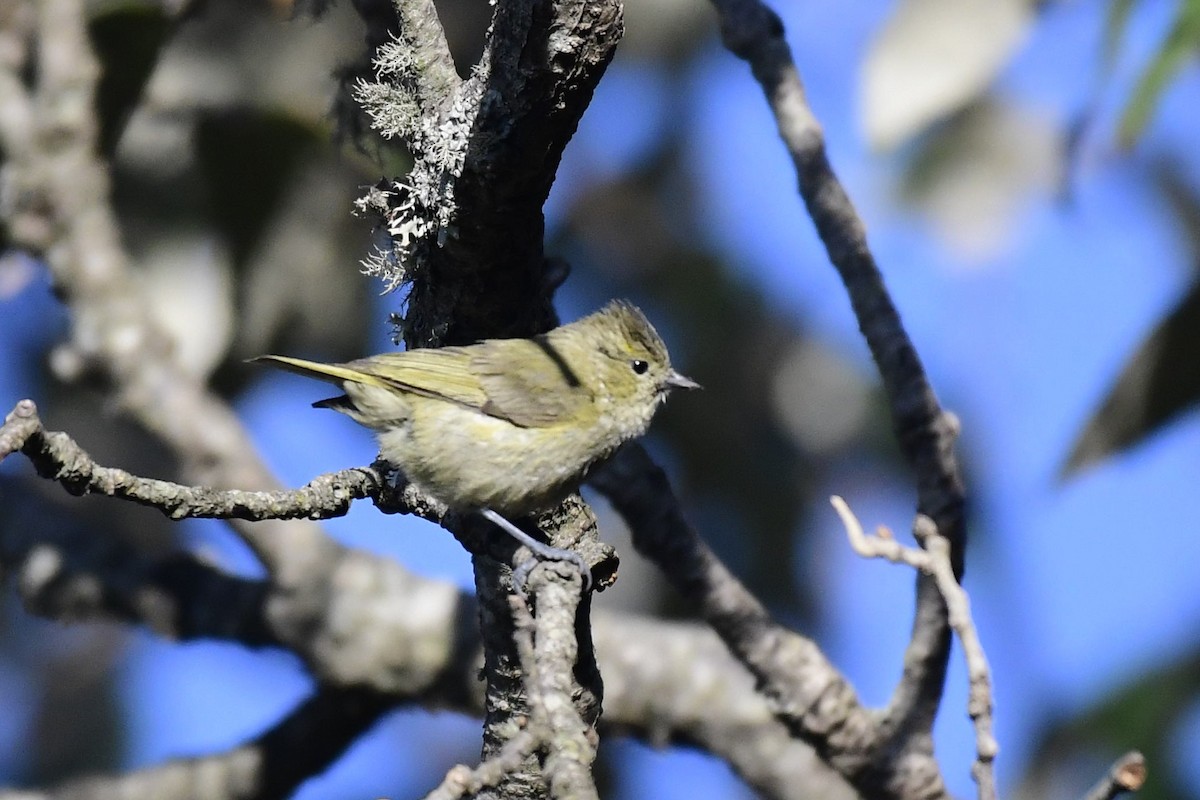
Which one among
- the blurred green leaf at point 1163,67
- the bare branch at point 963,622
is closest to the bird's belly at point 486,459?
the bare branch at point 963,622

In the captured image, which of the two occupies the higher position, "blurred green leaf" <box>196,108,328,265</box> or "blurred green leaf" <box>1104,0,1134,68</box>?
"blurred green leaf" <box>196,108,328,265</box>

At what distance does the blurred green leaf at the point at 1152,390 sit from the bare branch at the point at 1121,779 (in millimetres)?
2169

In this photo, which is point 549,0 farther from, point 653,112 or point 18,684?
point 18,684

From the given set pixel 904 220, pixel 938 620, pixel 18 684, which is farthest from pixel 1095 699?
pixel 18 684

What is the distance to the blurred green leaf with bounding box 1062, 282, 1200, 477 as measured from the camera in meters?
4.04

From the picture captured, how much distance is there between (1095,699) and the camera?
5203mm

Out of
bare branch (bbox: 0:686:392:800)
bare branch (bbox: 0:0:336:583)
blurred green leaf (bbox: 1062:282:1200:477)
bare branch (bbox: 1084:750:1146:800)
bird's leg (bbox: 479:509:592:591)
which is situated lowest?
bare branch (bbox: 1084:750:1146:800)

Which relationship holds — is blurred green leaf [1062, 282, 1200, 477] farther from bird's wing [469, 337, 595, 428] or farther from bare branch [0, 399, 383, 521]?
bare branch [0, 399, 383, 521]

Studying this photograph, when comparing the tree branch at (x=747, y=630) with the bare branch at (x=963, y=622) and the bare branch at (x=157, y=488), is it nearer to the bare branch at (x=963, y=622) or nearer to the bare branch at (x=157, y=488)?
the bare branch at (x=157, y=488)

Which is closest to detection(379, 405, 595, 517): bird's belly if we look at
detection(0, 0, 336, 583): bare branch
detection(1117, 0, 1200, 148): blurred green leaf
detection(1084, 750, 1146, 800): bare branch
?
detection(0, 0, 336, 583): bare branch

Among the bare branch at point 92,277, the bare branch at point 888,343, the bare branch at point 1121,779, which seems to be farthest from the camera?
the bare branch at point 92,277

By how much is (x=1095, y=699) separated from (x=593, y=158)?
4.48m

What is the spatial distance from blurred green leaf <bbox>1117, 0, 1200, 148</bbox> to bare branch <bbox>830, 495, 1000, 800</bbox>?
1.39m

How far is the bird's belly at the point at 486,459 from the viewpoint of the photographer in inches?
143
